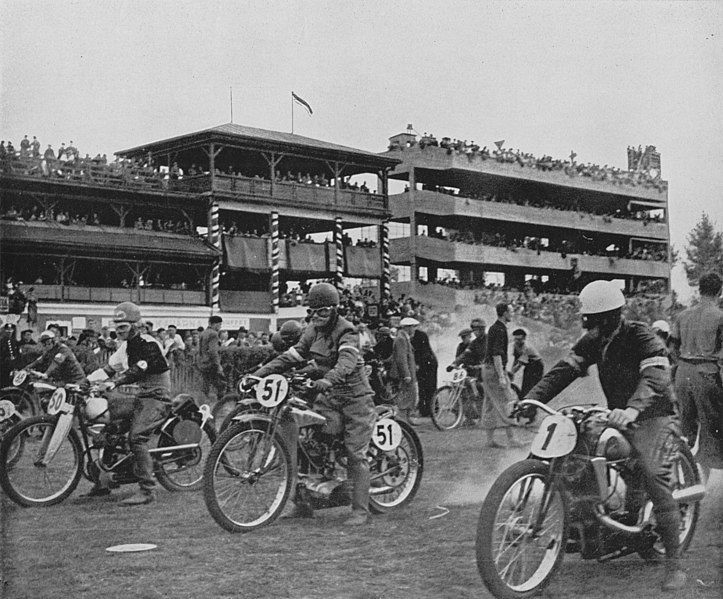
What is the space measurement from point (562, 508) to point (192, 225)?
4852 mm

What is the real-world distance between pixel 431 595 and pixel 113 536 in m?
2.16

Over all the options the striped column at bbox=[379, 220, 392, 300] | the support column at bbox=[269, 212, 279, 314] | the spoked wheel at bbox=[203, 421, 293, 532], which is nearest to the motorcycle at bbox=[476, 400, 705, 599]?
the spoked wheel at bbox=[203, 421, 293, 532]

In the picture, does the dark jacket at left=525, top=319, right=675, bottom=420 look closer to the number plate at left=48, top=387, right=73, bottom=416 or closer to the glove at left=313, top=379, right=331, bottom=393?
the glove at left=313, top=379, right=331, bottom=393

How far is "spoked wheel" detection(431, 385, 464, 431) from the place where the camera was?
435 inches

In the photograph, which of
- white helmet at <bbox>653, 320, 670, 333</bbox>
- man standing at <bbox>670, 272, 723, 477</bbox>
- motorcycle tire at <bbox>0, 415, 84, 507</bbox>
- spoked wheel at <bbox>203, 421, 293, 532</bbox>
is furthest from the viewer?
motorcycle tire at <bbox>0, 415, 84, 507</bbox>

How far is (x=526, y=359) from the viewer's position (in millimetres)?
7203

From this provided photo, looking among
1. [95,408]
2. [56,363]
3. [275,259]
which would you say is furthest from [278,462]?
[275,259]

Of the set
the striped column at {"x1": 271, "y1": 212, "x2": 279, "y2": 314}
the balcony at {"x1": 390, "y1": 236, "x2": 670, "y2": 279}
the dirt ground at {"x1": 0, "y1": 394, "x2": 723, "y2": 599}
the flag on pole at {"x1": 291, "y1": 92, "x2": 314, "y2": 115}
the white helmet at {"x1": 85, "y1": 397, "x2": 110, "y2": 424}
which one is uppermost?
the flag on pole at {"x1": 291, "y1": 92, "x2": 314, "y2": 115}

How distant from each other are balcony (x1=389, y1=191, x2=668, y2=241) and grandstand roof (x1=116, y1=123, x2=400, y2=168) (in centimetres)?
38

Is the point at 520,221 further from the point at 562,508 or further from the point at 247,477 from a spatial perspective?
the point at 247,477

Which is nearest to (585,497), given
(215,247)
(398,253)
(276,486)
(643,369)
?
(643,369)

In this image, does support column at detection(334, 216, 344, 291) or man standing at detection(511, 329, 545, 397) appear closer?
man standing at detection(511, 329, 545, 397)

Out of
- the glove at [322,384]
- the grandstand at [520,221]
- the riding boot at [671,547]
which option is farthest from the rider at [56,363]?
the riding boot at [671,547]

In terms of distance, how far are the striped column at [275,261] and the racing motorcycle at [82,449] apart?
1772mm
